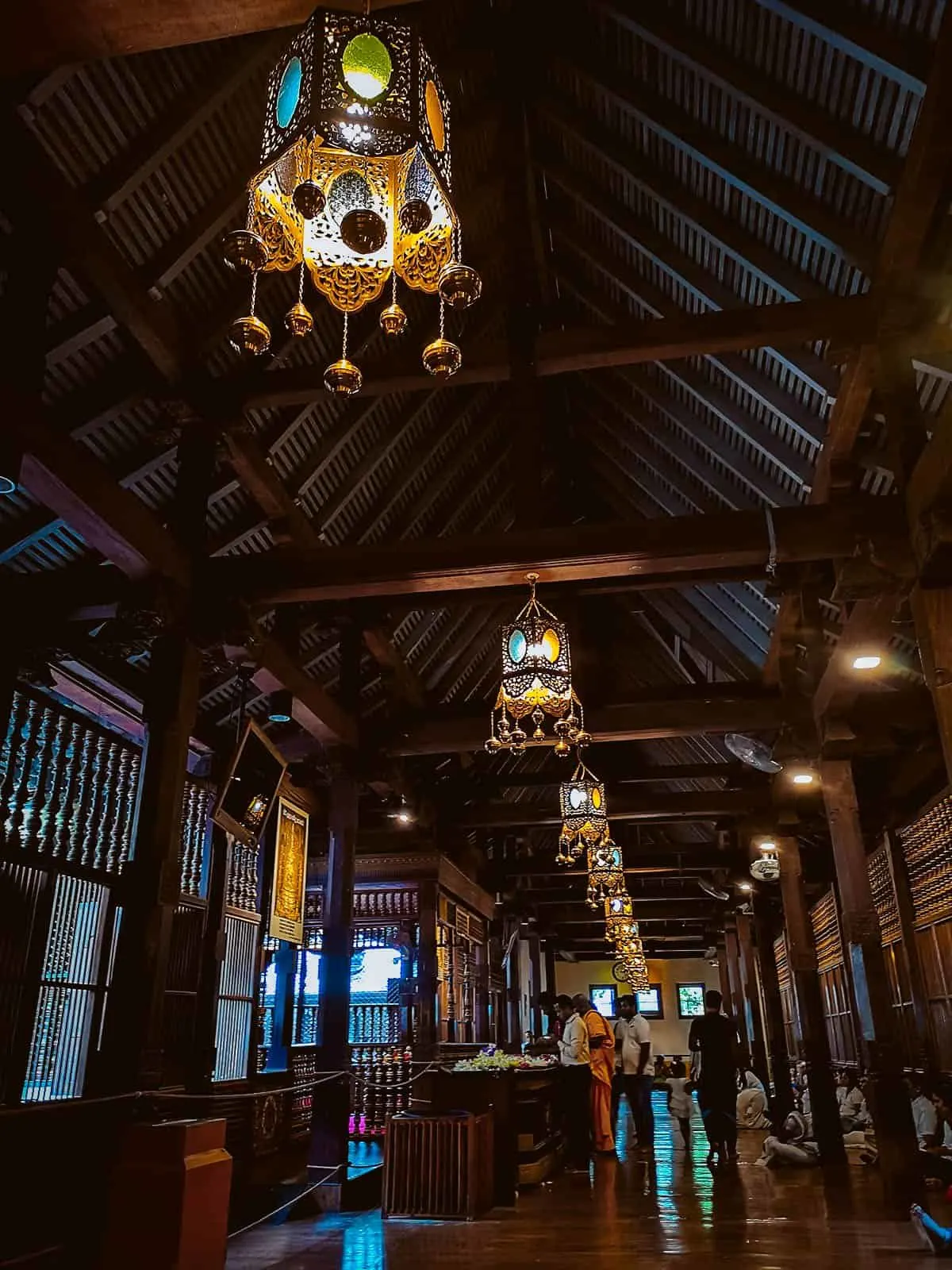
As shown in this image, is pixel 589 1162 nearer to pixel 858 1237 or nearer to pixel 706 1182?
pixel 706 1182

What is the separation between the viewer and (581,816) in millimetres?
9047

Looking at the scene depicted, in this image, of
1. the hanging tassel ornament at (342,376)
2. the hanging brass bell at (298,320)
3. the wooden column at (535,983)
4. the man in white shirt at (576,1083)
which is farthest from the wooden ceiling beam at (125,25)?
the wooden column at (535,983)

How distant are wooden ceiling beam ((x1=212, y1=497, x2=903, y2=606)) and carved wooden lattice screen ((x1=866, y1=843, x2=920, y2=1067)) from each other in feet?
18.7

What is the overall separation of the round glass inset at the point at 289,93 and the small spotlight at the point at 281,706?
4.70 m

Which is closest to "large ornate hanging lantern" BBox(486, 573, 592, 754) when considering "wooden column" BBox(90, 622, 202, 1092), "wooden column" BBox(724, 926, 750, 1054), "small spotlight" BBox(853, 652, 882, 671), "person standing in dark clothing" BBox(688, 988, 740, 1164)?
"wooden column" BBox(90, 622, 202, 1092)

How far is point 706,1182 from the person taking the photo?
7500mm

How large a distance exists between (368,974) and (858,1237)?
26.1 feet

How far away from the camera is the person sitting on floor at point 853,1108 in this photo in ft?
34.2

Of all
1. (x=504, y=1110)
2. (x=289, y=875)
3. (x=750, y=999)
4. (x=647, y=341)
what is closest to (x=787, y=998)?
(x=750, y=999)

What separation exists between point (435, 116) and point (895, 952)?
10384 mm

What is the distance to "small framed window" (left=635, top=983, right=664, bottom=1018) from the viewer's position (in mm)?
31678

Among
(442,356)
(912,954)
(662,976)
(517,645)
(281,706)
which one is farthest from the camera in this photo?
(662,976)

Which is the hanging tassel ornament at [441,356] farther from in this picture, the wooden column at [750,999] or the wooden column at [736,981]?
the wooden column at [736,981]

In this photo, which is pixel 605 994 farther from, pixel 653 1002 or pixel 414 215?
pixel 414 215
